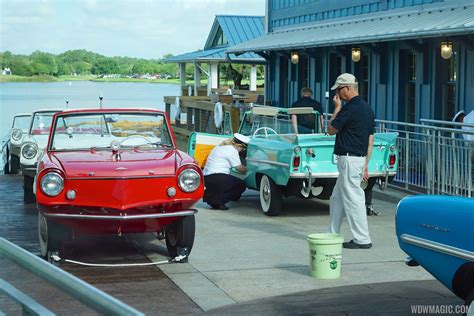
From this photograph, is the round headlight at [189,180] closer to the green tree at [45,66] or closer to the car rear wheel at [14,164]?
the car rear wheel at [14,164]

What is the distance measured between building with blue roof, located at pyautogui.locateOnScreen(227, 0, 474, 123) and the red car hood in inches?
258

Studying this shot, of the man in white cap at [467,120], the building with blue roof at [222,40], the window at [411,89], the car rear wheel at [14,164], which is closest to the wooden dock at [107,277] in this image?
the man in white cap at [467,120]

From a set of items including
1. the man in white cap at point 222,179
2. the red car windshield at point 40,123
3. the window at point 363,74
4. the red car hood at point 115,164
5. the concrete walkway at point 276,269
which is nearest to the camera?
the concrete walkway at point 276,269

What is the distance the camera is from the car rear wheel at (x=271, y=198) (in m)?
13.3

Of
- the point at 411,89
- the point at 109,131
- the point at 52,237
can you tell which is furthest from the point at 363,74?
the point at 52,237

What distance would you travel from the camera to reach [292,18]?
2742cm

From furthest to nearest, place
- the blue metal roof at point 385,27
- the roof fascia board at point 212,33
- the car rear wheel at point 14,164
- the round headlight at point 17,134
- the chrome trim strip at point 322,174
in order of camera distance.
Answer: the roof fascia board at point 212,33, the car rear wheel at point 14,164, the round headlight at point 17,134, the blue metal roof at point 385,27, the chrome trim strip at point 322,174

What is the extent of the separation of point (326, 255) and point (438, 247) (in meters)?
2.63

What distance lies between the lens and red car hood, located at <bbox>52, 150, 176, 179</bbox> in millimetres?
9203

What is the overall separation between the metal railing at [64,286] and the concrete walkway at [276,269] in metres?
3.71

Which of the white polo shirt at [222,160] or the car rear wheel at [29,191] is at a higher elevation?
the white polo shirt at [222,160]

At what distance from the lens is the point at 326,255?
8.60m

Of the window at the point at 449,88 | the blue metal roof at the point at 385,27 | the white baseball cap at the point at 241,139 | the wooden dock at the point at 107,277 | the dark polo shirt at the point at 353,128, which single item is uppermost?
the blue metal roof at the point at 385,27

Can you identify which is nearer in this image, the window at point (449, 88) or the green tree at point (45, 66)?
the window at point (449, 88)
